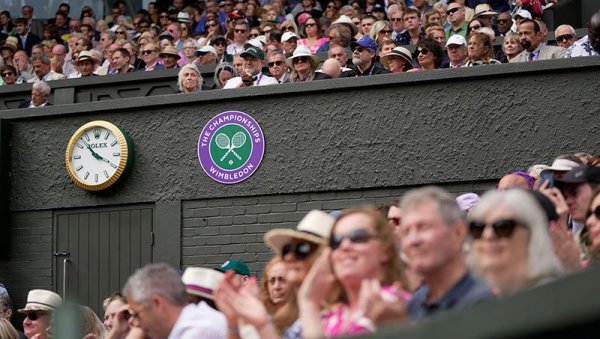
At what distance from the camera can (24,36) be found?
22250mm

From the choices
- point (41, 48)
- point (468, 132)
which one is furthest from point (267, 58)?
point (41, 48)

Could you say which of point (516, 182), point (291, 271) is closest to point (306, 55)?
point (516, 182)

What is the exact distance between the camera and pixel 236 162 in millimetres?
14180

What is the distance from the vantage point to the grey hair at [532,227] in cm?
516

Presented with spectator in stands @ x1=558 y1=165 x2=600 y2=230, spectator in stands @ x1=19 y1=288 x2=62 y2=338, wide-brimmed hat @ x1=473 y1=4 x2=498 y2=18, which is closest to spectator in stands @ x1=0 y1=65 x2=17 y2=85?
wide-brimmed hat @ x1=473 y1=4 x2=498 y2=18

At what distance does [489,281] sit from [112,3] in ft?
62.7

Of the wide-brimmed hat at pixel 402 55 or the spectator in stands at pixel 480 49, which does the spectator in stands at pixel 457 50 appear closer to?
the spectator in stands at pixel 480 49

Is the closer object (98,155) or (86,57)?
(98,155)

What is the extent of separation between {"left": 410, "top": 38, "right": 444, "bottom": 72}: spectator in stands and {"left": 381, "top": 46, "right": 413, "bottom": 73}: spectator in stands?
0.23 m

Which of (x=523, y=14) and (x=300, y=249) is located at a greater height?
(x=523, y=14)

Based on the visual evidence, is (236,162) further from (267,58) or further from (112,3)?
(112,3)

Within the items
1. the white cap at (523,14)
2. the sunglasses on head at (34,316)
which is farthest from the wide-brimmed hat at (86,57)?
the sunglasses on head at (34,316)

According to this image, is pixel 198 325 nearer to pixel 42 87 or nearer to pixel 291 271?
pixel 291 271

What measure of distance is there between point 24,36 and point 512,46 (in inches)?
426
